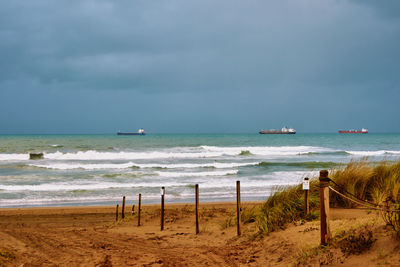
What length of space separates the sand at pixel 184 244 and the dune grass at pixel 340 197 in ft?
1.41

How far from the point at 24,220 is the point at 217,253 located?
9019mm

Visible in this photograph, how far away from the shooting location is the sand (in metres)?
5.78

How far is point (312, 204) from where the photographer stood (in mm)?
8867

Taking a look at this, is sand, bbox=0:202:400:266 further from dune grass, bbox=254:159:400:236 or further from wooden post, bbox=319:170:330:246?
dune grass, bbox=254:159:400:236

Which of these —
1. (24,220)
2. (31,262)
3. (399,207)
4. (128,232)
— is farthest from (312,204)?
(24,220)

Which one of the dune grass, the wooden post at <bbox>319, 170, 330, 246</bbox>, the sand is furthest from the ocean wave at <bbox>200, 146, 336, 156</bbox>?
the wooden post at <bbox>319, 170, 330, 246</bbox>

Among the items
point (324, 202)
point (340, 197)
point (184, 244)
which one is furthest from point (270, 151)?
point (324, 202)

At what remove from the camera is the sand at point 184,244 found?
5.78 m

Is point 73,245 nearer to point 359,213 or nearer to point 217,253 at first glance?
point 217,253

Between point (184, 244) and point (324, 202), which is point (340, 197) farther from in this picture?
point (184, 244)

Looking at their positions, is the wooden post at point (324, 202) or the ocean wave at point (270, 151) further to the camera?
the ocean wave at point (270, 151)

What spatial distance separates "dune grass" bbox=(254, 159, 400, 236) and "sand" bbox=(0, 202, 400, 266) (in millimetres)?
428

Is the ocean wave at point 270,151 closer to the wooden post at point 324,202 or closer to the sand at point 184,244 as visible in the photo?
the sand at point 184,244

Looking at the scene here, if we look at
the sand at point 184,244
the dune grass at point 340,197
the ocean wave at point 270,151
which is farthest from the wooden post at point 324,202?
the ocean wave at point 270,151
